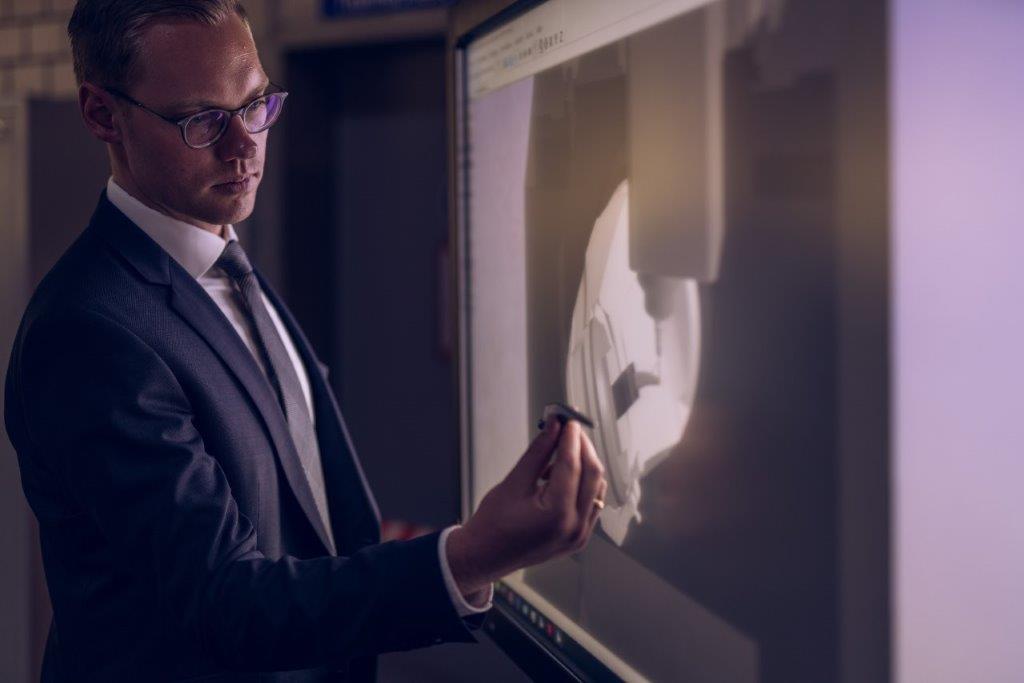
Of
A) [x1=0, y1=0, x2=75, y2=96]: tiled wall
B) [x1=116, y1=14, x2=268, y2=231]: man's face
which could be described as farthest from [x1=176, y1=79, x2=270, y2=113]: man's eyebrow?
[x1=0, y1=0, x2=75, y2=96]: tiled wall

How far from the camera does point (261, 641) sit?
69 cm

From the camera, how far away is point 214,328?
0.86 metres

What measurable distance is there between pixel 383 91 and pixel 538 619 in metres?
2.54

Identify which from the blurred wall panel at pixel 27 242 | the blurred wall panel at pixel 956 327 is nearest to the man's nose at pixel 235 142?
the blurred wall panel at pixel 956 327

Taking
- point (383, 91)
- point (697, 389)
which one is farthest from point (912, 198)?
point (383, 91)

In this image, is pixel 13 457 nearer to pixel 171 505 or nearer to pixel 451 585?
pixel 171 505

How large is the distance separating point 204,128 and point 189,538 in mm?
371

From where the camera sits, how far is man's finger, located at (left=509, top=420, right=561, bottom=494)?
0.62m

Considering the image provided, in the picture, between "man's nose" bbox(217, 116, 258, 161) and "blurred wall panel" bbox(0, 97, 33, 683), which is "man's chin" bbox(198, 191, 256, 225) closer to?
"man's nose" bbox(217, 116, 258, 161)

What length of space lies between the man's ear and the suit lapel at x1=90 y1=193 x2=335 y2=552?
84mm

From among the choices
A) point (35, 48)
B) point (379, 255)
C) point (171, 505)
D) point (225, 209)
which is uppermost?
point (35, 48)

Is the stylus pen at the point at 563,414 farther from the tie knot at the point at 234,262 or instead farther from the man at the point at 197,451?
the tie knot at the point at 234,262

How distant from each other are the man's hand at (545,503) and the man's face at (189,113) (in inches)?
17.3

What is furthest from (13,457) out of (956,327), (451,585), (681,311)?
(956,327)
